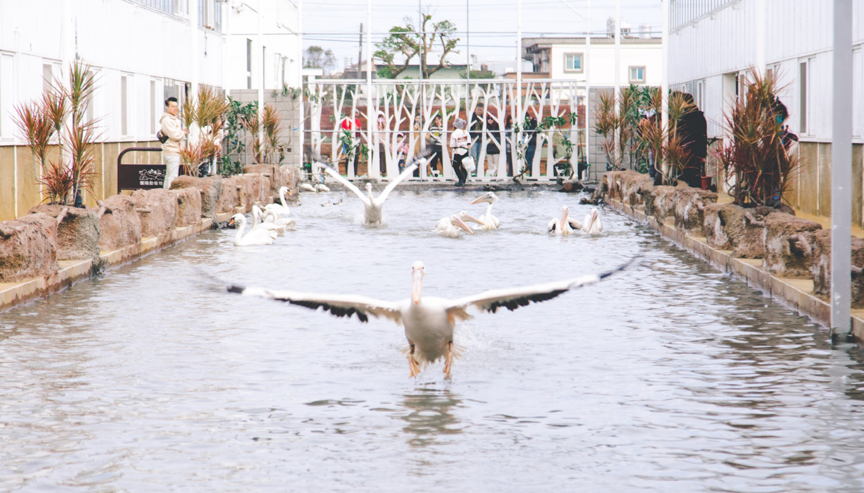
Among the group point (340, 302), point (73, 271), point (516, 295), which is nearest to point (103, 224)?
point (73, 271)

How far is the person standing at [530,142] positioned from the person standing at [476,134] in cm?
142

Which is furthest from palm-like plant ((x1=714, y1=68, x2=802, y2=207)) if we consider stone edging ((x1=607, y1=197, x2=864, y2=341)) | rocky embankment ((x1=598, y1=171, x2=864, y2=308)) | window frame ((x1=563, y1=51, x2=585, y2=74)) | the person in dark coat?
window frame ((x1=563, y1=51, x2=585, y2=74))

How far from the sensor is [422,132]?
3362 cm

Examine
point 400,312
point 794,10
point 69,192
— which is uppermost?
point 794,10

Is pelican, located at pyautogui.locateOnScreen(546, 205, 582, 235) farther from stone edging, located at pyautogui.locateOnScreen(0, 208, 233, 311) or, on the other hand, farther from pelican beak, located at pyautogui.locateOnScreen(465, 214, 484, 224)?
stone edging, located at pyautogui.locateOnScreen(0, 208, 233, 311)

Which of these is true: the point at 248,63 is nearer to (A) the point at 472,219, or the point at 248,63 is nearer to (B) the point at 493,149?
(B) the point at 493,149

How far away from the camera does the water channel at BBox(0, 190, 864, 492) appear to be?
6.04 m

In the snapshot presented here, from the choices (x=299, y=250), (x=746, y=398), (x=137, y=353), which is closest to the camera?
(x=746, y=398)

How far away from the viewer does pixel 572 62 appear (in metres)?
65.5

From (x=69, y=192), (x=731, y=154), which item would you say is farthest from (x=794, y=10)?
(x=69, y=192)

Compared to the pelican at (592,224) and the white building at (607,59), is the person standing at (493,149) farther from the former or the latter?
the white building at (607,59)

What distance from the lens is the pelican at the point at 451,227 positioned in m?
18.6

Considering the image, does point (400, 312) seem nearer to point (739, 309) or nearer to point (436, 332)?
point (436, 332)

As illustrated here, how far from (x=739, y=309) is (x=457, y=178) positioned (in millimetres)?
23030
